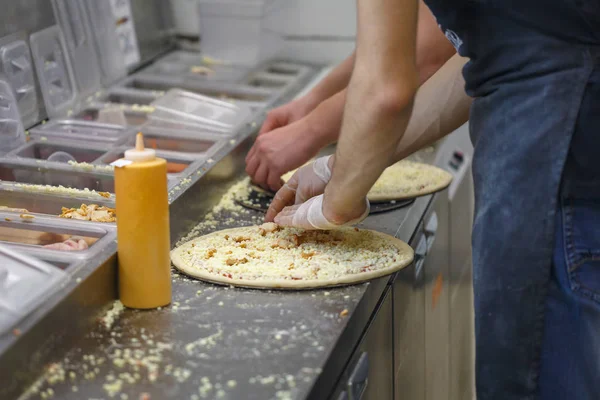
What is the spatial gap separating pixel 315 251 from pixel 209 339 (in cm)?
38

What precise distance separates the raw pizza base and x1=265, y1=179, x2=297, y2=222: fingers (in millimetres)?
240

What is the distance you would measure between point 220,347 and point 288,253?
36 cm

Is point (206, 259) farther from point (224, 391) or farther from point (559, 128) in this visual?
point (559, 128)

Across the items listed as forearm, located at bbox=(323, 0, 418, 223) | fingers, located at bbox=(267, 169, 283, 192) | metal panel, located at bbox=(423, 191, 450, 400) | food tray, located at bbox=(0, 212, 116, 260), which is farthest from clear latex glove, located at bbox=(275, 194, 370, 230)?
metal panel, located at bbox=(423, 191, 450, 400)

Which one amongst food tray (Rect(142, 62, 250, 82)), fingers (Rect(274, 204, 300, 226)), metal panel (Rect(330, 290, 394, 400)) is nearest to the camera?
metal panel (Rect(330, 290, 394, 400))

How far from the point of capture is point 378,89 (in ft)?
4.36

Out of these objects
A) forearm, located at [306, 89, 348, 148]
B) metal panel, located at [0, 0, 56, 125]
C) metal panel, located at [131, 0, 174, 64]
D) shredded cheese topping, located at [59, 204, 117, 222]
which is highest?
metal panel, located at [0, 0, 56, 125]

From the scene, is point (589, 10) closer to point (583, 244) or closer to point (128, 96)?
point (583, 244)

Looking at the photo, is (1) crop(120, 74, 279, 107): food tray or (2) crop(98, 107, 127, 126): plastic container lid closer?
(2) crop(98, 107, 127, 126): plastic container lid

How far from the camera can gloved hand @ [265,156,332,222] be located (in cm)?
173

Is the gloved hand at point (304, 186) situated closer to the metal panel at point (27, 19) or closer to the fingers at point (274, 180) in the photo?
the fingers at point (274, 180)

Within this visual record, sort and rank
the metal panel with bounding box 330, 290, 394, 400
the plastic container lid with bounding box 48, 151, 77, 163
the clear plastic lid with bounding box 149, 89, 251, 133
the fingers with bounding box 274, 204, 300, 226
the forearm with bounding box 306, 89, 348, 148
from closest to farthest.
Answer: the metal panel with bounding box 330, 290, 394, 400 < the fingers with bounding box 274, 204, 300, 226 < the forearm with bounding box 306, 89, 348, 148 < the plastic container lid with bounding box 48, 151, 77, 163 < the clear plastic lid with bounding box 149, 89, 251, 133

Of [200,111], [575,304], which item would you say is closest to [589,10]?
[575,304]

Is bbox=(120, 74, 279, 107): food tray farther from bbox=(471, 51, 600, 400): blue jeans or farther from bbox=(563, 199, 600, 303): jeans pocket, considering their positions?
bbox=(563, 199, 600, 303): jeans pocket
